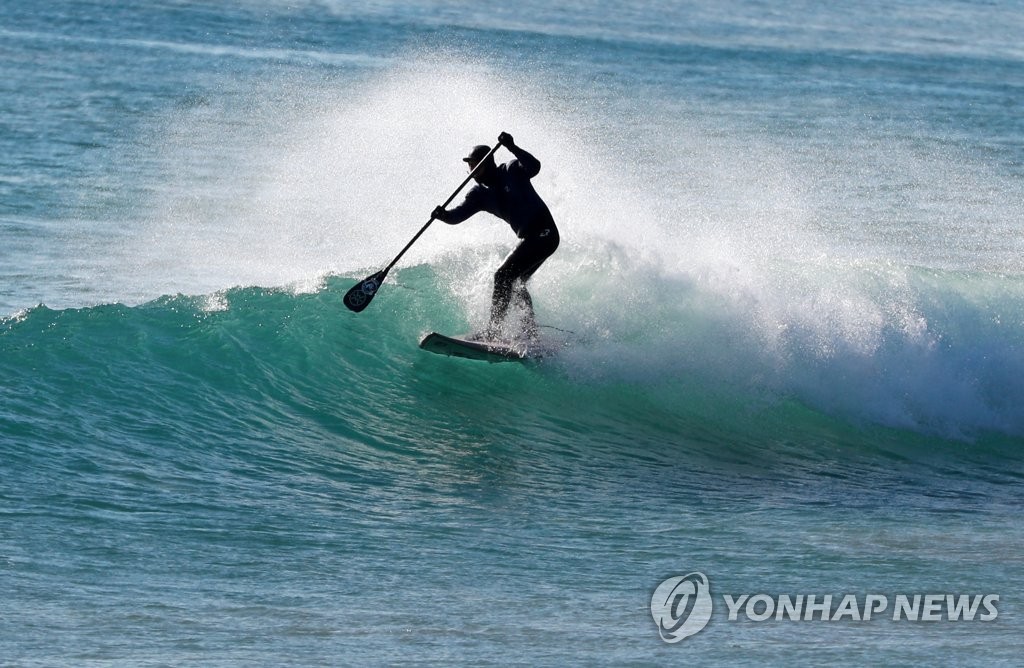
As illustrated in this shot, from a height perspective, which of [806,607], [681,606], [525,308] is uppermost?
[525,308]

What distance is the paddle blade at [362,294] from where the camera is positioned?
10.7 m

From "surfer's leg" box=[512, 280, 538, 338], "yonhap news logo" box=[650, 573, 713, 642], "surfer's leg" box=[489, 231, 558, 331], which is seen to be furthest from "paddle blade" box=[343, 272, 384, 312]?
"yonhap news logo" box=[650, 573, 713, 642]

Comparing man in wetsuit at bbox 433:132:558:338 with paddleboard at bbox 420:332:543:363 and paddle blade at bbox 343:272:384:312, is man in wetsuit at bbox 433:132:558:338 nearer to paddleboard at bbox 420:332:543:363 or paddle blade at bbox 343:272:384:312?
paddleboard at bbox 420:332:543:363

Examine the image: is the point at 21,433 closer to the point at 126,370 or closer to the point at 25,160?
the point at 126,370

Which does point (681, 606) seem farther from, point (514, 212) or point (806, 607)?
point (514, 212)

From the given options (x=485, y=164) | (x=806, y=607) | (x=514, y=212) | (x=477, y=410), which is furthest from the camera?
(x=477, y=410)

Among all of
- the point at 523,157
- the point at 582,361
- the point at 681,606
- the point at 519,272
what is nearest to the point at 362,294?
the point at 519,272

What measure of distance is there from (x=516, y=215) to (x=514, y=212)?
3cm

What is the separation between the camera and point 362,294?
10758 millimetres

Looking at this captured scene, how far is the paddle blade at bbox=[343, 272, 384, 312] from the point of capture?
10719 mm

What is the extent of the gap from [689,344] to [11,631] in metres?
6.46

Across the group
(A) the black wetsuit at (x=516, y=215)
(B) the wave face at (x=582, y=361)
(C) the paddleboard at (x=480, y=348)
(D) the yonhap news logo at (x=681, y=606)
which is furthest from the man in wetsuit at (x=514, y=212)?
(D) the yonhap news logo at (x=681, y=606)

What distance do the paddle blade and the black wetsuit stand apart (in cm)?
87

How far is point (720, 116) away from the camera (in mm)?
27656
